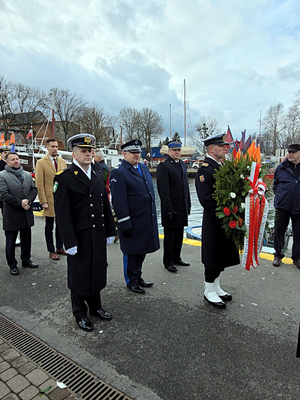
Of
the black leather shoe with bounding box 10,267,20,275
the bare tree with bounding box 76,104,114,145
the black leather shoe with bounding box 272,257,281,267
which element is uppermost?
the bare tree with bounding box 76,104,114,145

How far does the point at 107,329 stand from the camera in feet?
9.75

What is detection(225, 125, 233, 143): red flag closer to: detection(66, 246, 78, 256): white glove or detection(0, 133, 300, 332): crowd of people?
detection(0, 133, 300, 332): crowd of people

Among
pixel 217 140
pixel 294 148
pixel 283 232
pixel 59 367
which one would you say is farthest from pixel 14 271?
pixel 294 148

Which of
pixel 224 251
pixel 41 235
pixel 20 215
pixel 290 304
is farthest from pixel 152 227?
pixel 41 235

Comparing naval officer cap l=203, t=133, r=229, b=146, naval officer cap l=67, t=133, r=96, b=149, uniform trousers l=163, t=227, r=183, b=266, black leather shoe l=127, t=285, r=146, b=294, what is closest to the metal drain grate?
black leather shoe l=127, t=285, r=146, b=294

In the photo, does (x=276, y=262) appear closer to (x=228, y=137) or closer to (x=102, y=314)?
(x=228, y=137)

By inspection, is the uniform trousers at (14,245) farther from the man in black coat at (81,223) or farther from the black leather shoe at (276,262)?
the black leather shoe at (276,262)

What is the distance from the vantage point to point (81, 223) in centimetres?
289

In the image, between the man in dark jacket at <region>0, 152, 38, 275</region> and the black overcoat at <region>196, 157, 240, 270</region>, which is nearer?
the black overcoat at <region>196, 157, 240, 270</region>

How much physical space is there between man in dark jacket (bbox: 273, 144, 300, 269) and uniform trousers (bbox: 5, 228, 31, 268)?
444 centimetres

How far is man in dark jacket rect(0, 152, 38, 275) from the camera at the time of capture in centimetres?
452

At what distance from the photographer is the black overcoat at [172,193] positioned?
4377mm

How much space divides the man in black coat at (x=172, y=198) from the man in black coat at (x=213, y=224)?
1.09 meters

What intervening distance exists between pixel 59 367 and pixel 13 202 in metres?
2.99
